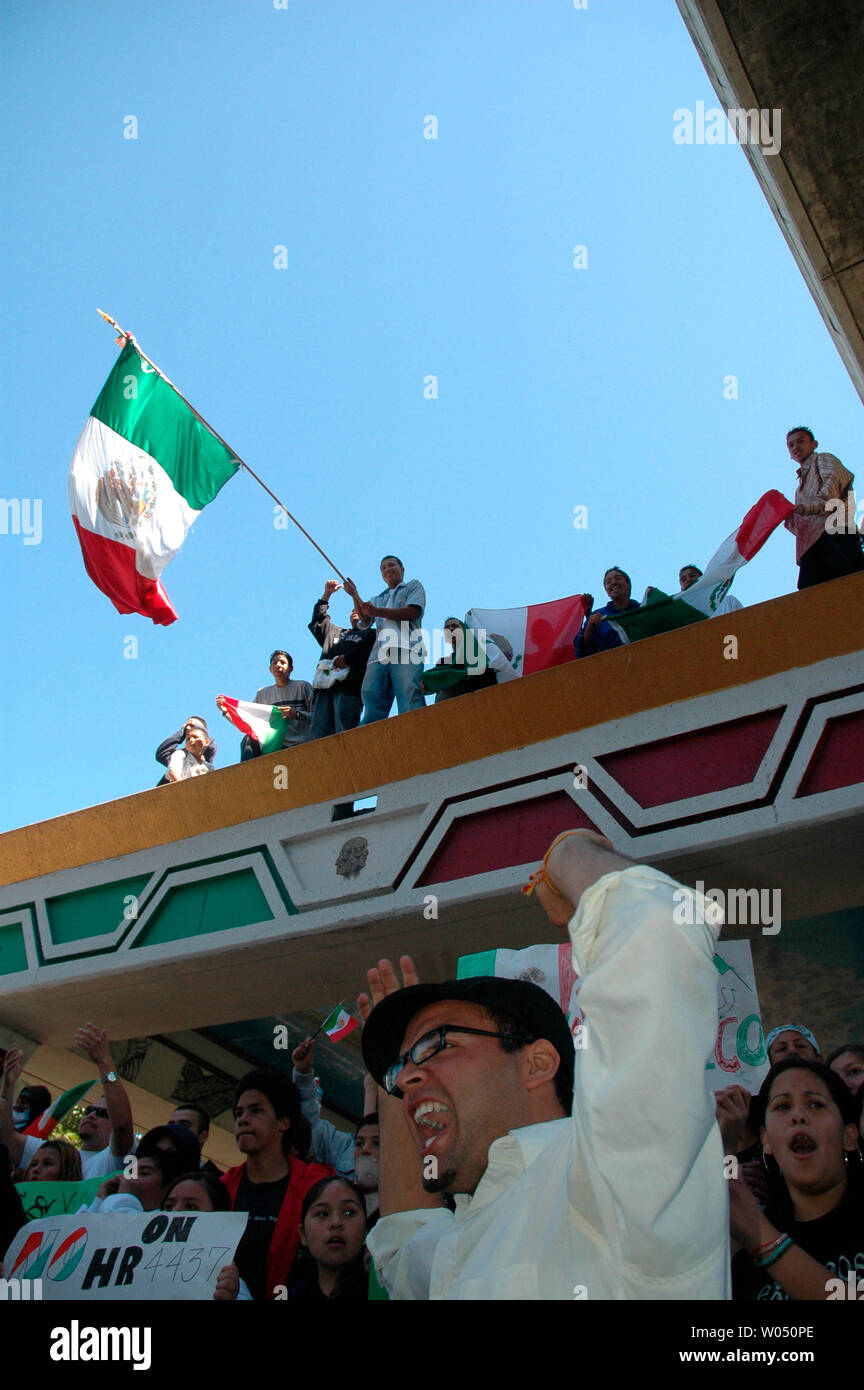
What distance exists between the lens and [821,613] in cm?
509

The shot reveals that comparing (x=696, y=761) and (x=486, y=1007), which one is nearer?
(x=486, y=1007)

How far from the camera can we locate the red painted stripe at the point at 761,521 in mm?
6184

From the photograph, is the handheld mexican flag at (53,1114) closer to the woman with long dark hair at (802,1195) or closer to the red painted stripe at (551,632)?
the red painted stripe at (551,632)

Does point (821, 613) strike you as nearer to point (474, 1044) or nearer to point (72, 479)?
point (474, 1044)

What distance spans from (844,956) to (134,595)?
16.4 feet

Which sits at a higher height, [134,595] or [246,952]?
[134,595]

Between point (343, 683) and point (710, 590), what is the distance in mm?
2372

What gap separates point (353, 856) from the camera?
19.7ft

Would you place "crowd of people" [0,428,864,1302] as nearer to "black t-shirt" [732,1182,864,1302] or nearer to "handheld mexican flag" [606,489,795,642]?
"black t-shirt" [732,1182,864,1302]

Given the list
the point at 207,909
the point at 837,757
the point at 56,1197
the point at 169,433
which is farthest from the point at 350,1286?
the point at 169,433

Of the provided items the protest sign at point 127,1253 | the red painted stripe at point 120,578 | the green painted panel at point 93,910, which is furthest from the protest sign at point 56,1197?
the red painted stripe at point 120,578

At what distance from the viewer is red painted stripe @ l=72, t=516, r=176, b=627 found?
7.53 meters

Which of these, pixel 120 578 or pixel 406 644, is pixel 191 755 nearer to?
pixel 120 578

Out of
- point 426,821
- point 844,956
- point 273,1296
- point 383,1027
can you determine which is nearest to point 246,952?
point 426,821
